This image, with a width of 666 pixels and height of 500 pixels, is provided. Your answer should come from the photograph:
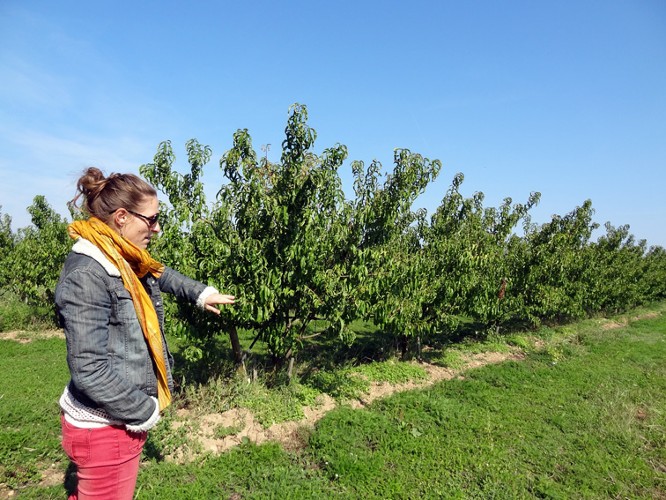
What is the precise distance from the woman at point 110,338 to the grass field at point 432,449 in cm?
218

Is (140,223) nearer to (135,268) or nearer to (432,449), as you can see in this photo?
(135,268)

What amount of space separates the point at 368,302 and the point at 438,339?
6083 mm

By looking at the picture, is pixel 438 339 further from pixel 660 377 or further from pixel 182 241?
pixel 182 241

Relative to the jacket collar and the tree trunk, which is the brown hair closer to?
the jacket collar

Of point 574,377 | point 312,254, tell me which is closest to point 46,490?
point 312,254

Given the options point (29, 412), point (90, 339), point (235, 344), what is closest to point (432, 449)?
point (235, 344)

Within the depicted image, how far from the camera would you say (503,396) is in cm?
654

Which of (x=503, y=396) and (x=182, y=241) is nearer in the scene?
(x=182, y=241)

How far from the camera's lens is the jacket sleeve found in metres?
1.58

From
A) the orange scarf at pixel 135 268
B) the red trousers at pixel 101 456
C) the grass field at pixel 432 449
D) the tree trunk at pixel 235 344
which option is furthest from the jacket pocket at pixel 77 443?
the tree trunk at pixel 235 344

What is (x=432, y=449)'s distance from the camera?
181 inches

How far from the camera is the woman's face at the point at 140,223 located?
191 centimetres

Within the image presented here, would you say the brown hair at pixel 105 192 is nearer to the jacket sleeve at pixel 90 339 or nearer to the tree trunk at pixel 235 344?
the jacket sleeve at pixel 90 339

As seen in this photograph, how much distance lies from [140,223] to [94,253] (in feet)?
1.04
